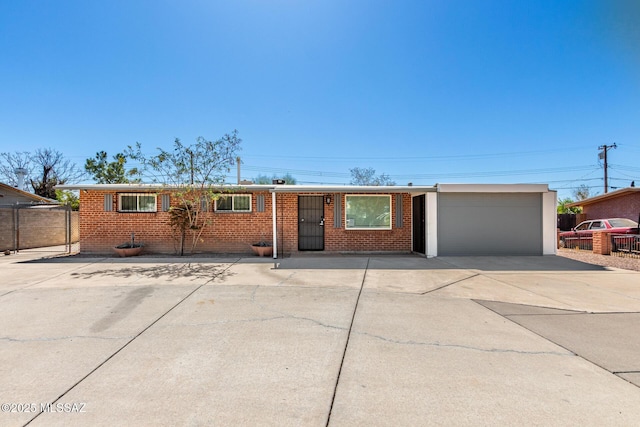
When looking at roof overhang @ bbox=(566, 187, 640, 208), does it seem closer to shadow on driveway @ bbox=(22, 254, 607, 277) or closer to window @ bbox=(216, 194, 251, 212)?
shadow on driveway @ bbox=(22, 254, 607, 277)

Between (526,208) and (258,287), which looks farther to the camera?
(526,208)

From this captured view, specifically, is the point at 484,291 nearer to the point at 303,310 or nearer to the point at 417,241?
the point at 303,310

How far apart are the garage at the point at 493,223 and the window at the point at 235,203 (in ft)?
21.2

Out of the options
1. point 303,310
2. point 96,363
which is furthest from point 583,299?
point 96,363

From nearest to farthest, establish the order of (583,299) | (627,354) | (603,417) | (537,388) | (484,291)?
1. (603,417)
2. (537,388)
3. (627,354)
4. (583,299)
5. (484,291)

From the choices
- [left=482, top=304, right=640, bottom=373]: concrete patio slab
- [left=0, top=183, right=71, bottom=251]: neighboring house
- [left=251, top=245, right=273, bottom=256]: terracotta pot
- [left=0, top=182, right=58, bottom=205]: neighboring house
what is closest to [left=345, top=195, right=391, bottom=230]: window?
[left=251, top=245, right=273, bottom=256]: terracotta pot

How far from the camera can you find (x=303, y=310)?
4586mm

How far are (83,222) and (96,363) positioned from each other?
9.76m

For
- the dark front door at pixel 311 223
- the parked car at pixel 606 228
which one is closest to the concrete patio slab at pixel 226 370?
the dark front door at pixel 311 223

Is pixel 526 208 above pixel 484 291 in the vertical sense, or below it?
above

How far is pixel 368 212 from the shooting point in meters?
11.2

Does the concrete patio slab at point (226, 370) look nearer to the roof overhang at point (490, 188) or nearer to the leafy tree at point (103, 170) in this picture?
the roof overhang at point (490, 188)

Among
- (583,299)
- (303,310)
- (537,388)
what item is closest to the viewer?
(537,388)

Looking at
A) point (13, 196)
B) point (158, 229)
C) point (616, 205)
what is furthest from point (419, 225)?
point (13, 196)
